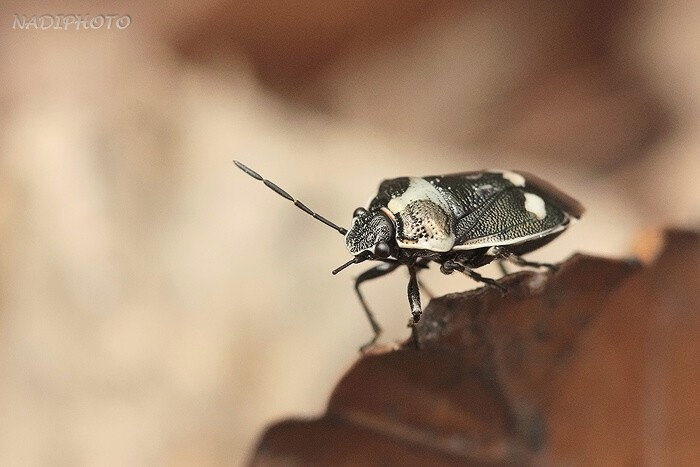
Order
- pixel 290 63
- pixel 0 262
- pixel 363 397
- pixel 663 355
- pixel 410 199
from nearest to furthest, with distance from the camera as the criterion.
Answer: pixel 363 397 < pixel 663 355 < pixel 410 199 < pixel 0 262 < pixel 290 63

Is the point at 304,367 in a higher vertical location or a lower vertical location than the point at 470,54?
lower

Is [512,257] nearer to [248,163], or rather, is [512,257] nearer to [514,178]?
→ [514,178]

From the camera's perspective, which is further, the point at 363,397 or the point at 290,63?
the point at 290,63

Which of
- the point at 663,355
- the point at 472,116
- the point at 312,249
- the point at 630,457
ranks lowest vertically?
the point at 630,457

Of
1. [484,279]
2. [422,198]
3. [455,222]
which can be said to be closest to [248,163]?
[422,198]

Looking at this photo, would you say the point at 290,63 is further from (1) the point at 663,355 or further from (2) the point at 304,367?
(1) the point at 663,355

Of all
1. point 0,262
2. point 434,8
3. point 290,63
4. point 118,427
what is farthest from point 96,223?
point 434,8
